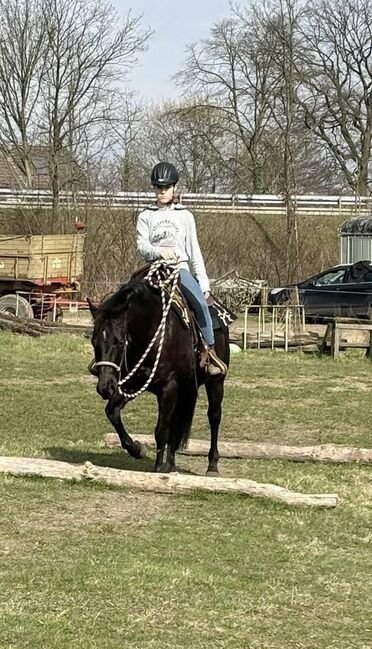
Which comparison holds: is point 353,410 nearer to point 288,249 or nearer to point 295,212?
point 288,249

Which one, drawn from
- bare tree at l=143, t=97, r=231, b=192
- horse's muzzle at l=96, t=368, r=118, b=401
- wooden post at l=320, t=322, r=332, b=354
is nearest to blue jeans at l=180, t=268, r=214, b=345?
horse's muzzle at l=96, t=368, r=118, b=401

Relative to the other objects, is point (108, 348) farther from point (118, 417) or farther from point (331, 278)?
point (331, 278)

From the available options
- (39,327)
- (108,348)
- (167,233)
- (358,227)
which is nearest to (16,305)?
(39,327)

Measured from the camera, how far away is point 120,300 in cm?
766

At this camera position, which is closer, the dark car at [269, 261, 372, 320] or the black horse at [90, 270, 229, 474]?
the black horse at [90, 270, 229, 474]

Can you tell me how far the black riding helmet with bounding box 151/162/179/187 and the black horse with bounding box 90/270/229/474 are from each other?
81cm

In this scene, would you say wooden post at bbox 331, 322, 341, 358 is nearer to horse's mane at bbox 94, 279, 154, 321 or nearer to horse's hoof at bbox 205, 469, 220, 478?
horse's hoof at bbox 205, 469, 220, 478

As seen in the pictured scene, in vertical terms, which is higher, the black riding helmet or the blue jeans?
the black riding helmet

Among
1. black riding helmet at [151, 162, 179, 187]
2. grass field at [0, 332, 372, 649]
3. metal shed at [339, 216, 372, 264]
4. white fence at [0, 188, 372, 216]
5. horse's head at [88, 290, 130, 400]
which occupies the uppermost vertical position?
white fence at [0, 188, 372, 216]

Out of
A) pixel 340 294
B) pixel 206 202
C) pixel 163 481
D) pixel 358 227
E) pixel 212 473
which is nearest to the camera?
pixel 163 481

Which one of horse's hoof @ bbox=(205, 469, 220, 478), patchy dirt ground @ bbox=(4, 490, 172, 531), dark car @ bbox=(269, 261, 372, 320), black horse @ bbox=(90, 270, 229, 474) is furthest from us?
dark car @ bbox=(269, 261, 372, 320)

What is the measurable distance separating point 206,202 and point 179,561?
35.3 m

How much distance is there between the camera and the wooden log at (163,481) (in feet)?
24.8

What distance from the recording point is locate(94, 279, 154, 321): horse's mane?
7.59m
